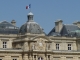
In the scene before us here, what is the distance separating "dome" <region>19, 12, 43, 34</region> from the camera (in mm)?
94675

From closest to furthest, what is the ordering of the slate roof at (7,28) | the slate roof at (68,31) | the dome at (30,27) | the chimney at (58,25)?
the dome at (30,27) < the slate roof at (7,28) < the slate roof at (68,31) < the chimney at (58,25)

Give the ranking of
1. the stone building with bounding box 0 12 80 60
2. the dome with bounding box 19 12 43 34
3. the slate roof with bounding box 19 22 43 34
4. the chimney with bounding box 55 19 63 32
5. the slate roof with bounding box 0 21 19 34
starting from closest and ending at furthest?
1. the stone building with bounding box 0 12 80 60
2. the slate roof with bounding box 19 22 43 34
3. the dome with bounding box 19 12 43 34
4. the slate roof with bounding box 0 21 19 34
5. the chimney with bounding box 55 19 63 32

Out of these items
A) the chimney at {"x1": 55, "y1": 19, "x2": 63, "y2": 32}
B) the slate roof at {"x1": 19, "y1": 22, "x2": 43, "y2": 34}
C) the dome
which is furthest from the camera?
the chimney at {"x1": 55, "y1": 19, "x2": 63, "y2": 32}

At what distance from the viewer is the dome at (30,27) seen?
9468 cm

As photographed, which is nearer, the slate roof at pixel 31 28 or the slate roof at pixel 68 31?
the slate roof at pixel 31 28

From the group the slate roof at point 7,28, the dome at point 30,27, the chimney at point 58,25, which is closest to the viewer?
the dome at point 30,27

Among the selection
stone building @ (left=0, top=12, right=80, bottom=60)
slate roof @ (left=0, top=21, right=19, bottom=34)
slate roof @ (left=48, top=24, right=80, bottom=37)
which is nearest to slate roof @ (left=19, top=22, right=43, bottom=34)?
stone building @ (left=0, top=12, right=80, bottom=60)

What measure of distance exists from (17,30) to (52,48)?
9426mm

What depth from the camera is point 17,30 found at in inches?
3969

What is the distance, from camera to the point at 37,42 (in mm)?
92438

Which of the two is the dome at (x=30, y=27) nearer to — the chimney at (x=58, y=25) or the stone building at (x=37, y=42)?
the stone building at (x=37, y=42)

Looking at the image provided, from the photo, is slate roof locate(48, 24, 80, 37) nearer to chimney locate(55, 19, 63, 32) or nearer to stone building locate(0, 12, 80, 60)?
stone building locate(0, 12, 80, 60)

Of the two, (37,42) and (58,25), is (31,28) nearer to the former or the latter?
(37,42)

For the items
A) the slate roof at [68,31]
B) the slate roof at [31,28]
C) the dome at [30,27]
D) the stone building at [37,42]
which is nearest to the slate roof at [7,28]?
the stone building at [37,42]
